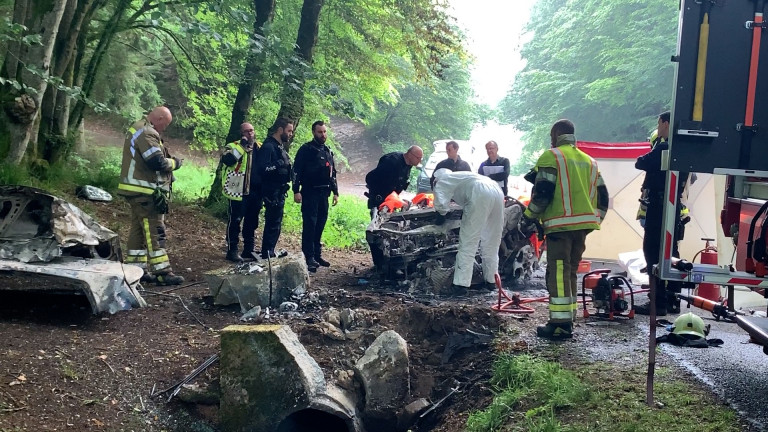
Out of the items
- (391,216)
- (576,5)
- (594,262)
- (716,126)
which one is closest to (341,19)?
(391,216)

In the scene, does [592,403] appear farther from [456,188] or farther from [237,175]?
[237,175]

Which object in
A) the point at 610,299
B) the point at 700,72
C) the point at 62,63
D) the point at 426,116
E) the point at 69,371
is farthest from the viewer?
the point at 426,116

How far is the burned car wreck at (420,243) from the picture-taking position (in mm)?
7785

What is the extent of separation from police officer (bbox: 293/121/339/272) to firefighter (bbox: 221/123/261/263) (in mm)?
606

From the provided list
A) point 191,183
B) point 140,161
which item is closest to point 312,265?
point 140,161

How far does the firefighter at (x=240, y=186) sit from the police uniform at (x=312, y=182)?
608 mm

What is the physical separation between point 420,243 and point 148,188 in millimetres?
3260

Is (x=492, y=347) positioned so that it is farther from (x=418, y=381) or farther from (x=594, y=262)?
(x=594, y=262)

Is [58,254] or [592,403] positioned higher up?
[58,254]

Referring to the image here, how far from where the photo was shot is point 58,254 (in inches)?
220

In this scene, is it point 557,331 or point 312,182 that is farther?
point 312,182

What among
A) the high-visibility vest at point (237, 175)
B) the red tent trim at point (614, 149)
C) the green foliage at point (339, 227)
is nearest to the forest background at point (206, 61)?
the high-visibility vest at point (237, 175)

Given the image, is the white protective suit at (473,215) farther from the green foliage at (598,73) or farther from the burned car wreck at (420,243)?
the green foliage at (598,73)

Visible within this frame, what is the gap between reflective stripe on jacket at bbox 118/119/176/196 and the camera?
22.4 feet
